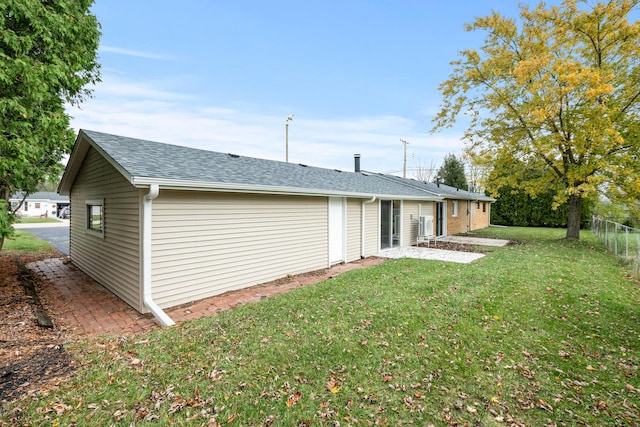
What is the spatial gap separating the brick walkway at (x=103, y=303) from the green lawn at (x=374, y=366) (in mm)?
583

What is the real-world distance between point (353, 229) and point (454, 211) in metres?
11.3

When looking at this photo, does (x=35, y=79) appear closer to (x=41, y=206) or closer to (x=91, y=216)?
(x=91, y=216)

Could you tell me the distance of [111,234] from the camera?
6.48m

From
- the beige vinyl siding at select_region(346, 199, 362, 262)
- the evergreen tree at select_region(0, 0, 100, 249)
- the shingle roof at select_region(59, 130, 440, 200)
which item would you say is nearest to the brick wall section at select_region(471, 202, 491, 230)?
the beige vinyl siding at select_region(346, 199, 362, 262)

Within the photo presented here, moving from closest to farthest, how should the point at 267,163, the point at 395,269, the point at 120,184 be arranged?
the point at 120,184 → the point at 395,269 → the point at 267,163

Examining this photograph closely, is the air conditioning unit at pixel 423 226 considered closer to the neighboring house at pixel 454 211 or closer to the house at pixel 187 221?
the neighboring house at pixel 454 211

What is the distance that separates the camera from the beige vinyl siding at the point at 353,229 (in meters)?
10.0

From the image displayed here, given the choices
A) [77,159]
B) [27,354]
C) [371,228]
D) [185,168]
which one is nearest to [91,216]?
[77,159]

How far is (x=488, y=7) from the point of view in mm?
13828

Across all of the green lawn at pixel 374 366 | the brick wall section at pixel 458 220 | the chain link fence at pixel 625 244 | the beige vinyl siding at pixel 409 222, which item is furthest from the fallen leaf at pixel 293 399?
the brick wall section at pixel 458 220

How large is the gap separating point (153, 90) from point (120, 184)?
10789 millimetres

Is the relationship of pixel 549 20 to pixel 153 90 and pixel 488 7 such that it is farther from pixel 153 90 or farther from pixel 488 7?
pixel 153 90

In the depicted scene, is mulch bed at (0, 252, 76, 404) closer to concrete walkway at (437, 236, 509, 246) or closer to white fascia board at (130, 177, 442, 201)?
white fascia board at (130, 177, 442, 201)

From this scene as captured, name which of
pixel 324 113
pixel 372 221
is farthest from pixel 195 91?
pixel 372 221
